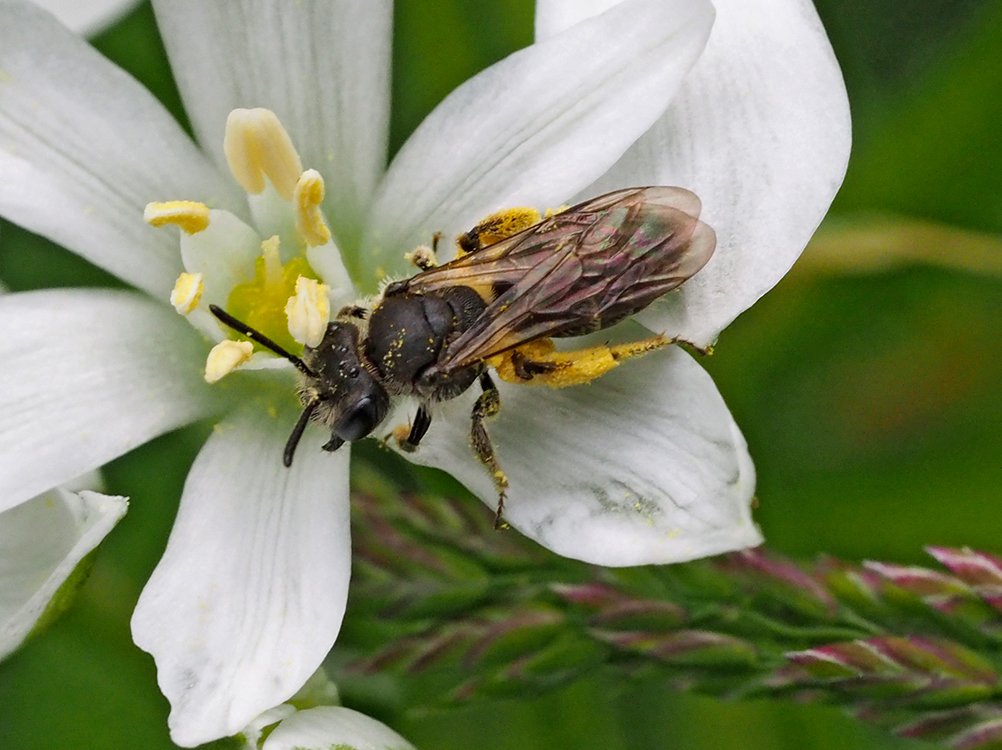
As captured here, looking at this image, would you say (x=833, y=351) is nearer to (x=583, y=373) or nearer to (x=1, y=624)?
(x=583, y=373)

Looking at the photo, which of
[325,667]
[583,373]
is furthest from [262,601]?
[583,373]

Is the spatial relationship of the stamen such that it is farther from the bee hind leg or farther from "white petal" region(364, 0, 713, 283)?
the bee hind leg

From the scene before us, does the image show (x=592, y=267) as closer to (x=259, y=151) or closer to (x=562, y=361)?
(x=562, y=361)

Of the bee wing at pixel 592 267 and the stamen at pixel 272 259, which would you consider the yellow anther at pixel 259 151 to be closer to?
the stamen at pixel 272 259

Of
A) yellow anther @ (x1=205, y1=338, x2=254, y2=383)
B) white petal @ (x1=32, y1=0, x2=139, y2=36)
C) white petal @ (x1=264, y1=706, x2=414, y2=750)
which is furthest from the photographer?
white petal @ (x1=32, y1=0, x2=139, y2=36)

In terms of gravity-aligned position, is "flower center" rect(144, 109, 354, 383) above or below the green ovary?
above

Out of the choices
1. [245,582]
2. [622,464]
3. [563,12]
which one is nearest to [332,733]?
[245,582]

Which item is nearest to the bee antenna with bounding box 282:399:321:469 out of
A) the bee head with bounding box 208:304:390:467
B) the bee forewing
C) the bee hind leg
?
the bee head with bounding box 208:304:390:467
